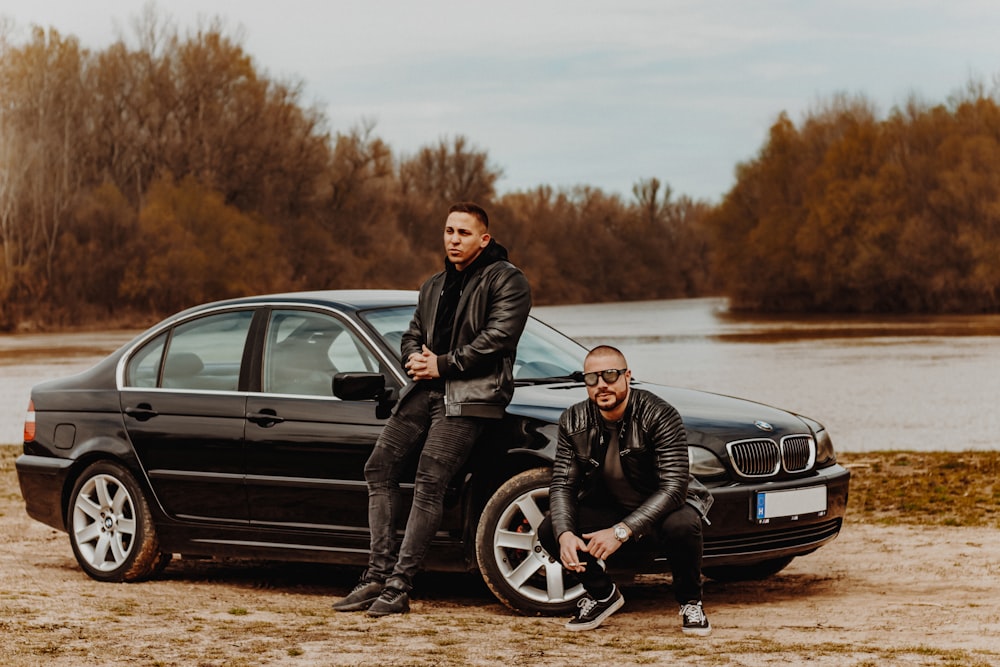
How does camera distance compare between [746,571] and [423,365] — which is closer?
[423,365]

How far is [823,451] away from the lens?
737cm

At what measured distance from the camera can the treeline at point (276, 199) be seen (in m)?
74.1

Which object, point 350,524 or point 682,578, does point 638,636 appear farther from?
point 350,524

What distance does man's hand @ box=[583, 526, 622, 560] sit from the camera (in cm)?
617

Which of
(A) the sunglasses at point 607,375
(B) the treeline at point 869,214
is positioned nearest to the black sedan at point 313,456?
(A) the sunglasses at point 607,375

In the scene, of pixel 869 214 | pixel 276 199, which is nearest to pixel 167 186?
pixel 276 199

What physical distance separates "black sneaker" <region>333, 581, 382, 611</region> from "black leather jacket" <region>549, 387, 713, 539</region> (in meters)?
1.10

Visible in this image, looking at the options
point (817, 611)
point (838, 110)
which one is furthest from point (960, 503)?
point (838, 110)

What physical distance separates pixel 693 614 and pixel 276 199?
7975 centimetres

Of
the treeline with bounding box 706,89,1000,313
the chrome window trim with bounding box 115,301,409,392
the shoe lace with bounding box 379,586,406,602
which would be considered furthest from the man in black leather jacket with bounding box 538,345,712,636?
the treeline with bounding box 706,89,1000,313

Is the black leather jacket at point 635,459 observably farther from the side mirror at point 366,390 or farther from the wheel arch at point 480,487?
the side mirror at point 366,390

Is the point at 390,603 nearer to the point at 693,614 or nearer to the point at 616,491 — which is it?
the point at 616,491

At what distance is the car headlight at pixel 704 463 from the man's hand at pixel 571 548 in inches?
31.9

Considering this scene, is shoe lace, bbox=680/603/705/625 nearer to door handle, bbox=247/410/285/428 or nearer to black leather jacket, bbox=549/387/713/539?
black leather jacket, bbox=549/387/713/539
